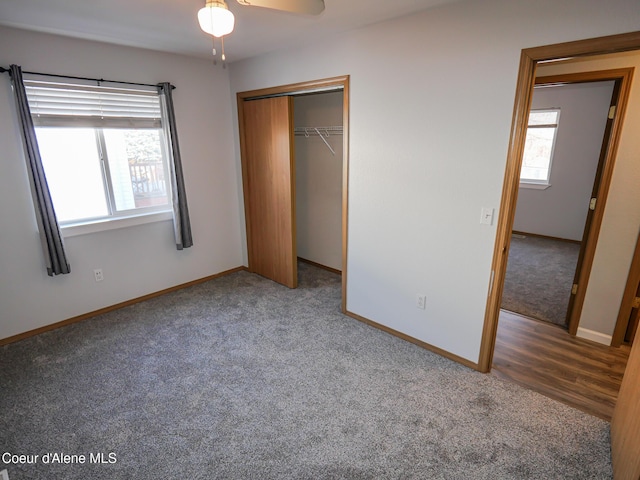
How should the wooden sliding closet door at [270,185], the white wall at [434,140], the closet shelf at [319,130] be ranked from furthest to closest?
the closet shelf at [319,130], the wooden sliding closet door at [270,185], the white wall at [434,140]

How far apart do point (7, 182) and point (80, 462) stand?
223 centimetres

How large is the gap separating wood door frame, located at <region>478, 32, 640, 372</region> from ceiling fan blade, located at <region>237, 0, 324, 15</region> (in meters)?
1.22

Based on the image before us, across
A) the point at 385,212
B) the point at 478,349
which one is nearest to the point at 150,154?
the point at 385,212

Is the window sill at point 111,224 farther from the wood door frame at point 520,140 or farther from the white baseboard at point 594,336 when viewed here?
the white baseboard at point 594,336

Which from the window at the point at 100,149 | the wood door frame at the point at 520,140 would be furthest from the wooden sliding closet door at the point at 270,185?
the wood door frame at the point at 520,140

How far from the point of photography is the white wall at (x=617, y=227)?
2523 mm

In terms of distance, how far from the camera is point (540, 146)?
5.75 m

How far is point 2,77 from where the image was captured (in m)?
2.55

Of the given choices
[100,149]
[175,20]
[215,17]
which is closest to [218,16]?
[215,17]

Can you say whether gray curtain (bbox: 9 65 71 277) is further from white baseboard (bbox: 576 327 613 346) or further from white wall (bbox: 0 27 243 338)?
white baseboard (bbox: 576 327 613 346)

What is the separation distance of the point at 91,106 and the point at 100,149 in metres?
0.37

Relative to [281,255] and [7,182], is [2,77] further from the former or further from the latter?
[281,255]

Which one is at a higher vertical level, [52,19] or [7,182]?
[52,19]

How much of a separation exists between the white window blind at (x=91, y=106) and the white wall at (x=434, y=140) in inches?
58.4
